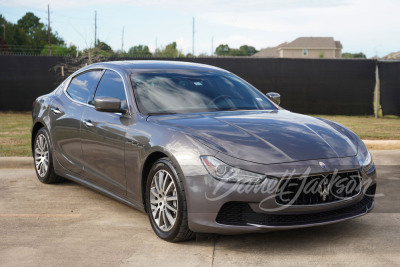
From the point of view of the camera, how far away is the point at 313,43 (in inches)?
3964

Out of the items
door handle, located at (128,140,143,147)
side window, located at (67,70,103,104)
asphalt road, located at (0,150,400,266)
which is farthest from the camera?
side window, located at (67,70,103,104)

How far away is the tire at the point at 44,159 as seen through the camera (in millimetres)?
7223

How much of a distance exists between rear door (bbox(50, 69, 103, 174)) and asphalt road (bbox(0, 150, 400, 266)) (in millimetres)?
584

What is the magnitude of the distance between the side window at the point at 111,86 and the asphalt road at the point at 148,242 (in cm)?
122

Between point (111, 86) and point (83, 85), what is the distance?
0.74 metres

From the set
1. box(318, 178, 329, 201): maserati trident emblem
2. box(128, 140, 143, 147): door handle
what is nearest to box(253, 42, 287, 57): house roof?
box(128, 140, 143, 147): door handle

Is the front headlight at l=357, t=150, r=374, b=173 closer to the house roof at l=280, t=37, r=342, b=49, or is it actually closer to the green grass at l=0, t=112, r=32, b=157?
the green grass at l=0, t=112, r=32, b=157

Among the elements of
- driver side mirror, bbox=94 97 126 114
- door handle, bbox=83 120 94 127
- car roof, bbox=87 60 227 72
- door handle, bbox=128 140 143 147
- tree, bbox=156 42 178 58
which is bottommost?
door handle, bbox=128 140 143 147

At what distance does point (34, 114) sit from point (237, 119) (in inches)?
142

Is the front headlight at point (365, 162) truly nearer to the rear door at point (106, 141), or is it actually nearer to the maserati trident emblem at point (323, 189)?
the maserati trident emblem at point (323, 189)

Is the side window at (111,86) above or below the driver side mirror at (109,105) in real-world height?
above

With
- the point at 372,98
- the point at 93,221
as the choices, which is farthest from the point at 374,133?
the point at 93,221

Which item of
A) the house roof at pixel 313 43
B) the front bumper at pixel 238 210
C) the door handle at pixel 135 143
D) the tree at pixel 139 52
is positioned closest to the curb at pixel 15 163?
the door handle at pixel 135 143

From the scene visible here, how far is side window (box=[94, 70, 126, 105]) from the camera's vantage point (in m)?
5.86
